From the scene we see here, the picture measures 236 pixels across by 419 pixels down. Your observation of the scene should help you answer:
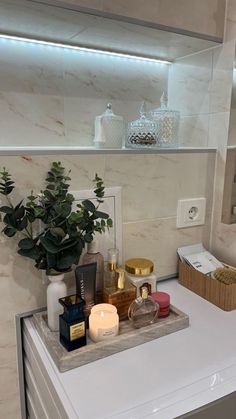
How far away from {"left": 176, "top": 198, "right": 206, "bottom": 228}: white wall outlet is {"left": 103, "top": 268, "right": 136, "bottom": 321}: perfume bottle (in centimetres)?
33

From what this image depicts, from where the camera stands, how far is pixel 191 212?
3.67ft

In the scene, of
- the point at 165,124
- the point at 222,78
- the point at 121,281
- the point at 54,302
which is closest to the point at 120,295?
the point at 121,281

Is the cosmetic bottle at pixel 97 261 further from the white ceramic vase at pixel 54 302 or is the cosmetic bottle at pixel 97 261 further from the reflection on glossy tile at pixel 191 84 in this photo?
the reflection on glossy tile at pixel 191 84

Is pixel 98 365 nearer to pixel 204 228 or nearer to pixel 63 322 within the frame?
pixel 63 322

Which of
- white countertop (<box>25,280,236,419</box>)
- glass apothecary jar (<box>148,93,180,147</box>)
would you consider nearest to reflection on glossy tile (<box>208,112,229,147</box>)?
glass apothecary jar (<box>148,93,180,147</box>)

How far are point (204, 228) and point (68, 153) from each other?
58 cm

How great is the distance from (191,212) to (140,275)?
13.1 inches

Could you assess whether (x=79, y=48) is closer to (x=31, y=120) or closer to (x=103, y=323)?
(x=31, y=120)

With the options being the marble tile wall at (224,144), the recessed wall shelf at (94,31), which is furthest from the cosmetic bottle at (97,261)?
the recessed wall shelf at (94,31)

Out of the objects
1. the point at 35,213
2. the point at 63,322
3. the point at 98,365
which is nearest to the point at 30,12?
the point at 35,213

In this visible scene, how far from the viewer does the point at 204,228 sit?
1.16 metres

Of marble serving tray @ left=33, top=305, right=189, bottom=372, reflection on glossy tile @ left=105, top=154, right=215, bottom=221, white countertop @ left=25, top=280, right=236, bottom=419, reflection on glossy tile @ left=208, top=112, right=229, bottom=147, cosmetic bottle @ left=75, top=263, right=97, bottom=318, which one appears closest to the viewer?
white countertop @ left=25, top=280, right=236, bottom=419

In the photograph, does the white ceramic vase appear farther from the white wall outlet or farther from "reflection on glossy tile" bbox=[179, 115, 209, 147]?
"reflection on glossy tile" bbox=[179, 115, 209, 147]

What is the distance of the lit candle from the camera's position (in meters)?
0.76
